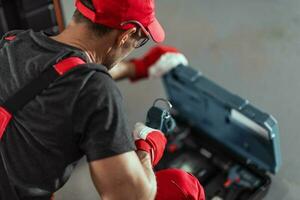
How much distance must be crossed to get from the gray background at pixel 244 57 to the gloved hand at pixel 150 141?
803 mm

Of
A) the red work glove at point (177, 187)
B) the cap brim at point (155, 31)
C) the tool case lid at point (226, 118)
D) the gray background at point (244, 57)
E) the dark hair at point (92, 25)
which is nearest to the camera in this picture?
the dark hair at point (92, 25)

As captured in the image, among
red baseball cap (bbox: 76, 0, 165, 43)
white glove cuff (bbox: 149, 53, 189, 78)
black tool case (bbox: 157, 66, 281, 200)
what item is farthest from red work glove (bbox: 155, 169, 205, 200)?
white glove cuff (bbox: 149, 53, 189, 78)

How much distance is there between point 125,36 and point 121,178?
1.41 feet

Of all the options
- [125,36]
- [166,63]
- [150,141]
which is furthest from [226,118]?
[125,36]

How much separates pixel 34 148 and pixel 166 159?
124cm

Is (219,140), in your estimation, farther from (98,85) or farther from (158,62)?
(98,85)

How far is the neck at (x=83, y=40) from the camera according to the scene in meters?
1.47

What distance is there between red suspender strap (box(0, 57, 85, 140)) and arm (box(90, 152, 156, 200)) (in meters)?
0.26

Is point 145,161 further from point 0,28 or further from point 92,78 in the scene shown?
point 0,28

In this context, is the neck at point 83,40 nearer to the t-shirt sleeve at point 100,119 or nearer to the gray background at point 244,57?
the t-shirt sleeve at point 100,119

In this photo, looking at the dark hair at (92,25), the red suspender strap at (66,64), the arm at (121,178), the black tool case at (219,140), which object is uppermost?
the dark hair at (92,25)

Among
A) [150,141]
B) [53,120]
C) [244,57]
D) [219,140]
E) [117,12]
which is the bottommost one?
[219,140]

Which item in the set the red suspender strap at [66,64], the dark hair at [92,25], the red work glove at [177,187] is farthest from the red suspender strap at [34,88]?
the red work glove at [177,187]

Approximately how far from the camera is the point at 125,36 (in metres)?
1.50
